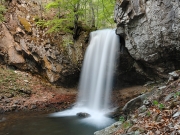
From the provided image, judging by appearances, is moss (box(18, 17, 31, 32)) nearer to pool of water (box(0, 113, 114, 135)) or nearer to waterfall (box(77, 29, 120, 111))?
waterfall (box(77, 29, 120, 111))

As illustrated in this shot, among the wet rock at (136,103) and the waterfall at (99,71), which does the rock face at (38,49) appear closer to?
the waterfall at (99,71)

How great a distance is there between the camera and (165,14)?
7.67m

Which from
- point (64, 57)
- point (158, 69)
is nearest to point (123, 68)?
point (158, 69)

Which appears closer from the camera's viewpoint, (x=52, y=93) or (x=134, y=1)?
(x=134, y=1)

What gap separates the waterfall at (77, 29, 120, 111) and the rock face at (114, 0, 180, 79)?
1667 millimetres

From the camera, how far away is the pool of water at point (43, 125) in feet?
23.9

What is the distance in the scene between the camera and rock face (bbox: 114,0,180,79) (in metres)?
7.62

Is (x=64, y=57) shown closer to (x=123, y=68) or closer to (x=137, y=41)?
(x=123, y=68)

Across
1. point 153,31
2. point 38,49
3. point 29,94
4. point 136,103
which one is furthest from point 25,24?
point 136,103

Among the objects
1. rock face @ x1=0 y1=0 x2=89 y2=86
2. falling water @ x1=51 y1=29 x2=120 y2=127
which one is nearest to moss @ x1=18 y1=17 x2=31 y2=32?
rock face @ x1=0 y1=0 x2=89 y2=86

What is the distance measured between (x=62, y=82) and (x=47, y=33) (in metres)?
3.68

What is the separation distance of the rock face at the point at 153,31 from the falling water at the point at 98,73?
1696 millimetres

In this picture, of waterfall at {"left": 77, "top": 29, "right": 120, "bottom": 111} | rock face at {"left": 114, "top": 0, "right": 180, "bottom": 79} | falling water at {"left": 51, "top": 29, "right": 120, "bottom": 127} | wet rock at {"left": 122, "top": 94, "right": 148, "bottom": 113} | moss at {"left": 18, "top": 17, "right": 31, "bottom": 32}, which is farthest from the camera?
moss at {"left": 18, "top": 17, "right": 31, "bottom": 32}

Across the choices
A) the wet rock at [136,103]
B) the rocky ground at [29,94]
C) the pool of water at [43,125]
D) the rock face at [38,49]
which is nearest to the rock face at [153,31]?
the wet rock at [136,103]
